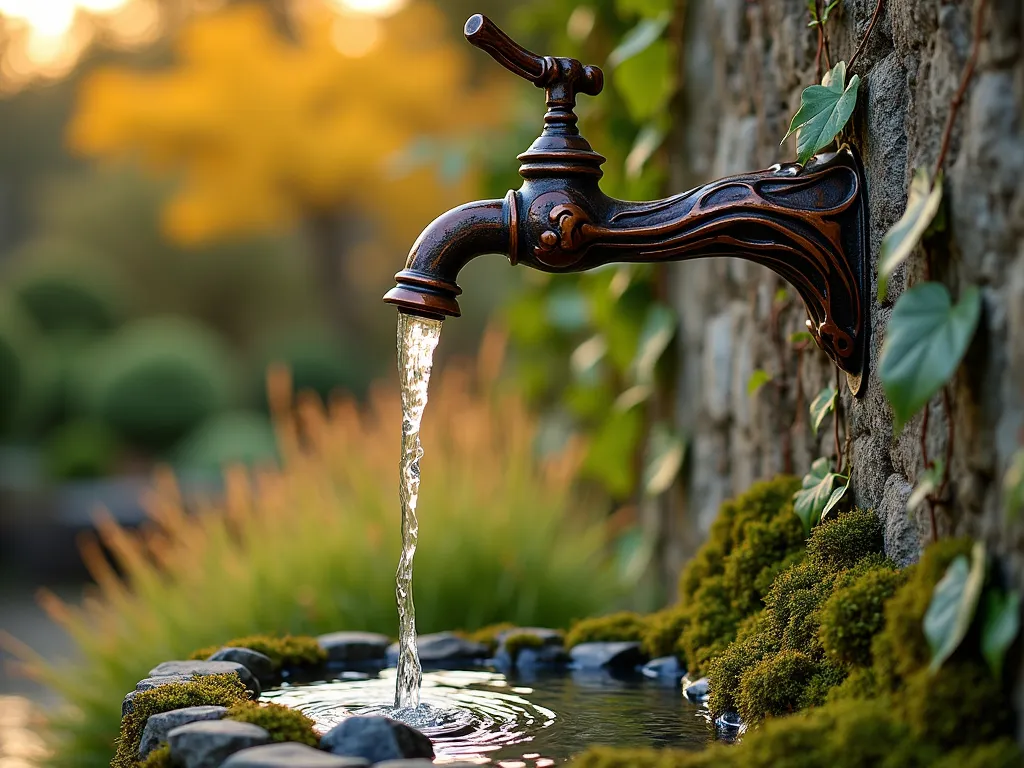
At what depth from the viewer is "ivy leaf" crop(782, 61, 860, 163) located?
1.58 metres

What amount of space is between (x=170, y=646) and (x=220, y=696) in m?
1.47

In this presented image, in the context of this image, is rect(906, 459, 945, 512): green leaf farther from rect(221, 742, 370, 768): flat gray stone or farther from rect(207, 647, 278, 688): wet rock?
rect(207, 647, 278, 688): wet rock

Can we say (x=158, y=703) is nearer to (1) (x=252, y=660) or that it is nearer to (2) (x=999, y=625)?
(1) (x=252, y=660)

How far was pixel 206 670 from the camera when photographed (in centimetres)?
172

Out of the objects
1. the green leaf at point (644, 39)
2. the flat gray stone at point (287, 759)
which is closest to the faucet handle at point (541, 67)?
the flat gray stone at point (287, 759)

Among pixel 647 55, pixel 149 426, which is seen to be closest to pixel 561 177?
pixel 647 55

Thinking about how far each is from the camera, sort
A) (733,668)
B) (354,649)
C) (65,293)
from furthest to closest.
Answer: (65,293) → (354,649) → (733,668)

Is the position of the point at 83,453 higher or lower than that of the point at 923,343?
→ higher

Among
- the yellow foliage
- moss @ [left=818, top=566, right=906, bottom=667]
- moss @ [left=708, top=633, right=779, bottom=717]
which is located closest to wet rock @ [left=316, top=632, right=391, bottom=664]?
moss @ [left=708, top=633, right=779, bottom=717]

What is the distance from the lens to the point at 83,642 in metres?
2.92

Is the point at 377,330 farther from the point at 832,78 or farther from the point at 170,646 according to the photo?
the point at 832,78

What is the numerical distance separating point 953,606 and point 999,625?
0.05 meters

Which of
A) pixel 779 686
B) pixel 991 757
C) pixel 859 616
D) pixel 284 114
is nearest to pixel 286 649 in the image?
pixel 779 686

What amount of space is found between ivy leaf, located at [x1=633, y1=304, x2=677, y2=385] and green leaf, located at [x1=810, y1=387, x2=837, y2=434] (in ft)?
4.42
